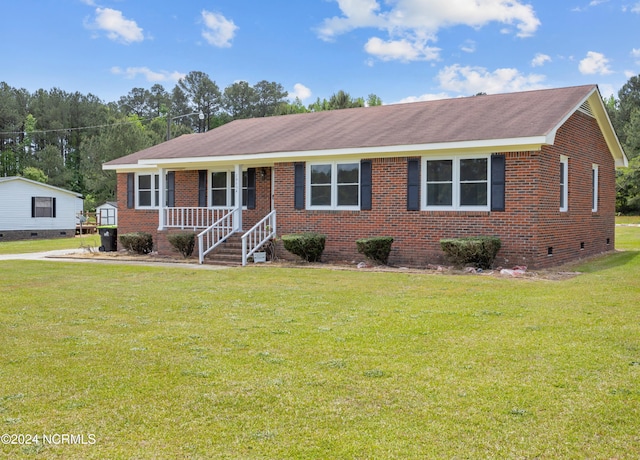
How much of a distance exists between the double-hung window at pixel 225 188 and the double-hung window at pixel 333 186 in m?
3.12

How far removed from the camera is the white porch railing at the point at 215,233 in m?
16.5

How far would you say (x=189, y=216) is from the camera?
65.0 feet

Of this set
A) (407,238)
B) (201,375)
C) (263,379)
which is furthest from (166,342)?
(407,238)

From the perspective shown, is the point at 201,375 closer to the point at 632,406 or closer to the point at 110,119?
the point at 632,406

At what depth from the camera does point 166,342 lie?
21.8ft

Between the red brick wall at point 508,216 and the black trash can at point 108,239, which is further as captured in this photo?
the black trash can at point 108,239

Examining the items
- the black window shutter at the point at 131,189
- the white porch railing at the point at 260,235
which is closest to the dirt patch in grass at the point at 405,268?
the white porch railing at the point at 260,235

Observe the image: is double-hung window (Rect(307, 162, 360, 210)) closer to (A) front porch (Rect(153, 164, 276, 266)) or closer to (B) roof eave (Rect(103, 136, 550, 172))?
(B) roof eave (Rect(103, 136, 550, 172))

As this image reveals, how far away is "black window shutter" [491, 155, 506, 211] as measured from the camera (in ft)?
45.6

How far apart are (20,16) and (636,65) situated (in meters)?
55.6

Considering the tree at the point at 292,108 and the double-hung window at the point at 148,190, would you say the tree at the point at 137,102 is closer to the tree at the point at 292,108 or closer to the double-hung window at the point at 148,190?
the tree at the point at 292,108

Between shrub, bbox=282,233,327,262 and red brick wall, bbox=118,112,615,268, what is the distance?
537 millimetres

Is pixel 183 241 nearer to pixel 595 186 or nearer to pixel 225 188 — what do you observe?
pixel 225 188

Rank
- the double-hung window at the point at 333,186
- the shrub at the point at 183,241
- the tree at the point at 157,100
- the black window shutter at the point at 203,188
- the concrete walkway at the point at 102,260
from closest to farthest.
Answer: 1. the concrete walkway at the point at 102,260
2. the double-hung window at the point at 333,186
3. the shrub at the point at 183,241
4. the black window shutter at the point at 203,188
5. the tree at the point at 157,100
